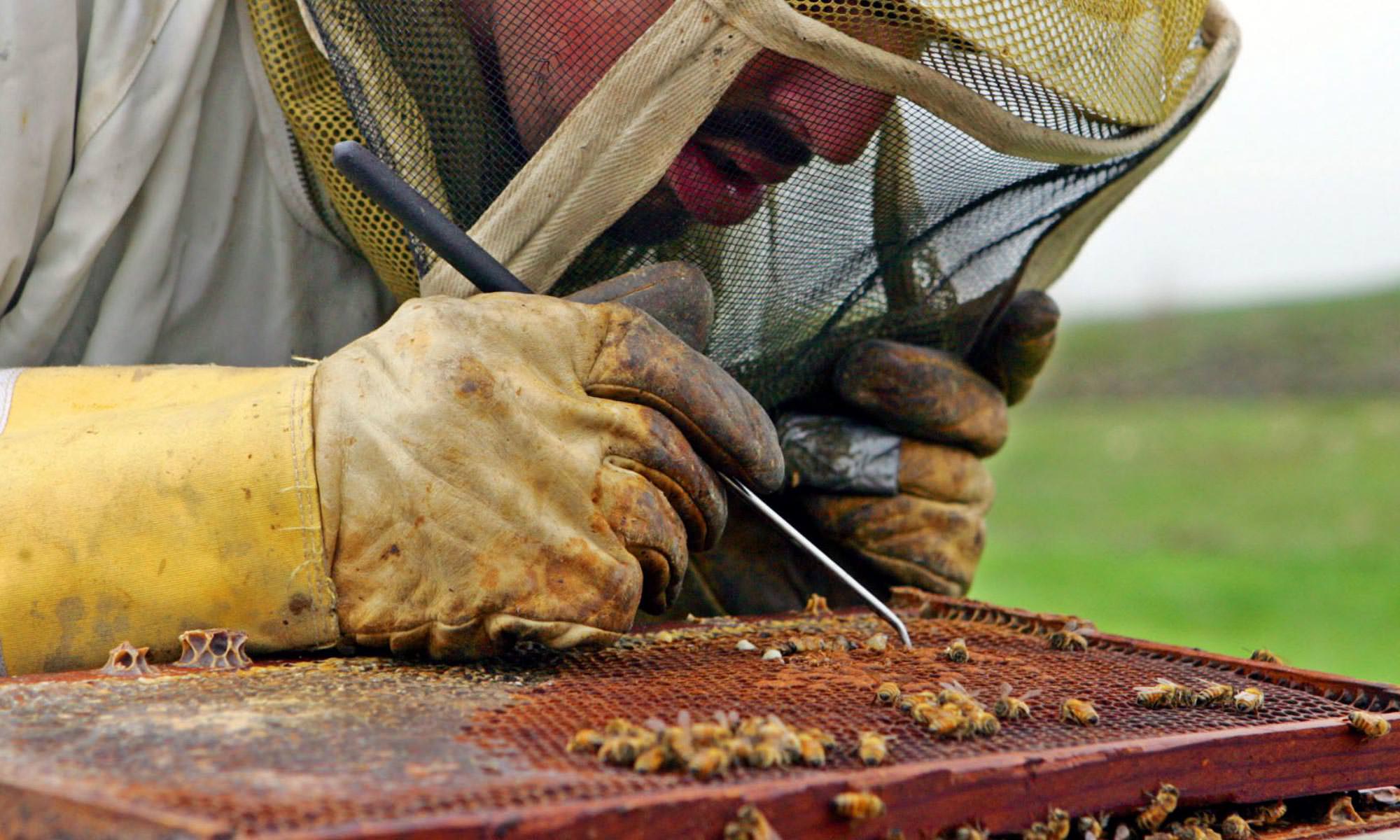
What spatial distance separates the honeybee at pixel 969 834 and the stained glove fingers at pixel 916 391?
55.8 inches

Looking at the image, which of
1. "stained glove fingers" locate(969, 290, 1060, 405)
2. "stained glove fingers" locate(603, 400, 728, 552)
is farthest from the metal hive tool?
"stained glove fingers" locate(969, 290, 1060, 405)

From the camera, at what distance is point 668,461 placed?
5.30 feet

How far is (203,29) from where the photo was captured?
6.69 ft

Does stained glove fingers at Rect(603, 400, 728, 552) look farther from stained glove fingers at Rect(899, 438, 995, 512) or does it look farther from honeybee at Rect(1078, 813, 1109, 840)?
stained glove fingers at Rect(899, 438, 995, 512)

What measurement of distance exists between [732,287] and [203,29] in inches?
40.4

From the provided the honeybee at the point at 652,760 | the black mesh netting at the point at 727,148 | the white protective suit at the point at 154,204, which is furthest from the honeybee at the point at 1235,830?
the white protective suit at the point at 154,204

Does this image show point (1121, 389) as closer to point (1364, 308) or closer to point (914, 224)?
point (1364, 308)

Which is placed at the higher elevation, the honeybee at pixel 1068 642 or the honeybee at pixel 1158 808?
the honeybee at pixel 1068 642

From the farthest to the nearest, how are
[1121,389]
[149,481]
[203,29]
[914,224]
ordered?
[1121,389], [914,224], [203,29], [149,481]

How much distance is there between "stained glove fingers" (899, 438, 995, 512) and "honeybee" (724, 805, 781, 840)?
5.24 feet

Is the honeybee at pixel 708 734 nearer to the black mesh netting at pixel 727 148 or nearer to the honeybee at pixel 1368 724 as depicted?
the honeybee at pixel 1368 724

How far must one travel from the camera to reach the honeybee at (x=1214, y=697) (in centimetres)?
151

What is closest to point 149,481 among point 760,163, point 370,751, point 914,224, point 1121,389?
point 370,751

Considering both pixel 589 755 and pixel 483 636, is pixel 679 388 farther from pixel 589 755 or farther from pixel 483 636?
pixel 589 755
